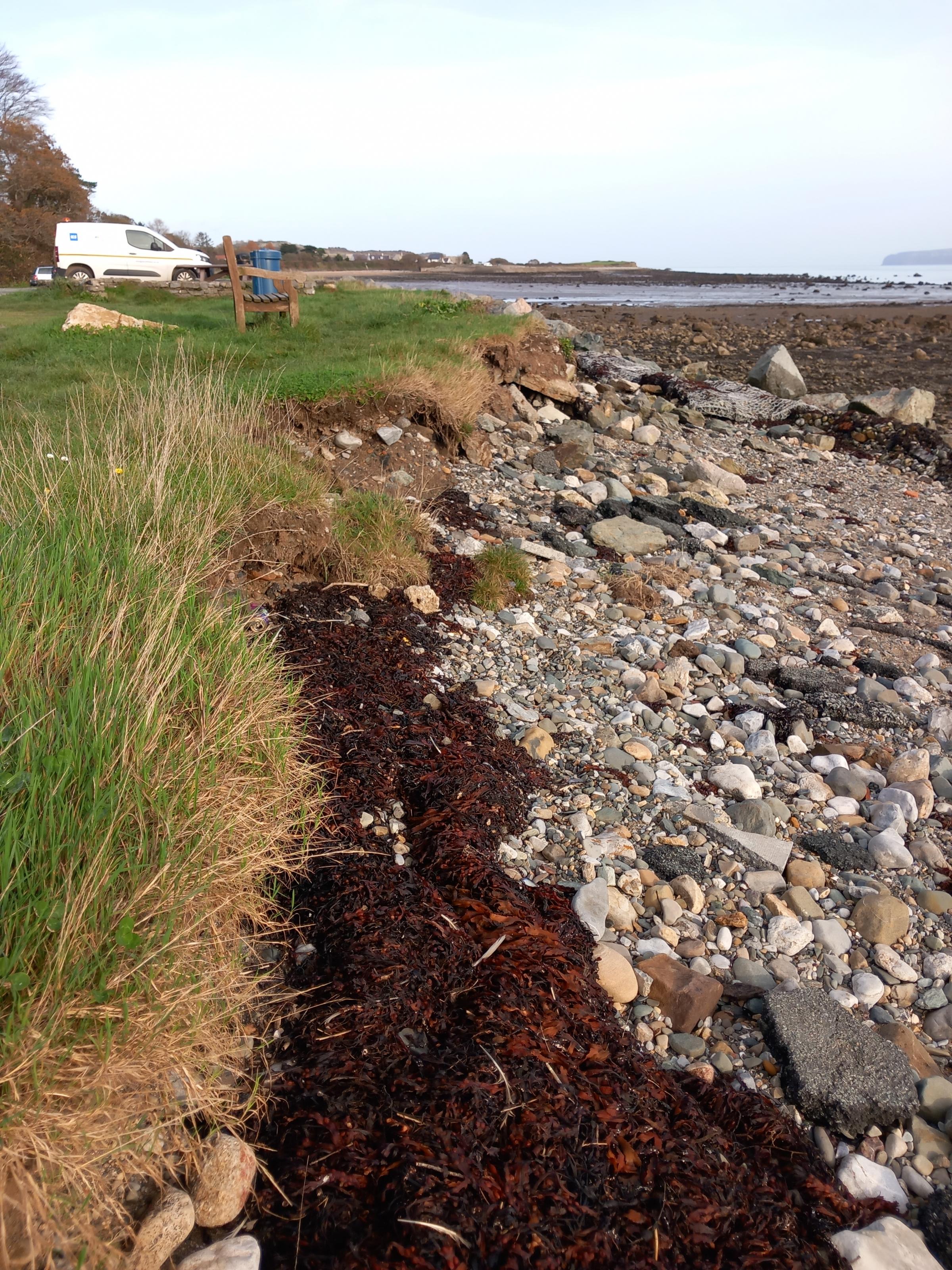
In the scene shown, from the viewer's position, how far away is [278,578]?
16.0ft

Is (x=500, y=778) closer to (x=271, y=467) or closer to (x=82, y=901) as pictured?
(x=82, y=901)

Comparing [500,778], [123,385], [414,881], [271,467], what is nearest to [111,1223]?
[414,881]

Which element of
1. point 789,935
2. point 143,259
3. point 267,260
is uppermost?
point 143,259

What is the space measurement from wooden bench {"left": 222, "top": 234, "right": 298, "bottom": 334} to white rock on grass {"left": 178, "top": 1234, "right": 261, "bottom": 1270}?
413 inches

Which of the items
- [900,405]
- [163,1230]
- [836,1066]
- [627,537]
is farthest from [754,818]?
[900,405]

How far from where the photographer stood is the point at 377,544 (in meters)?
5.18

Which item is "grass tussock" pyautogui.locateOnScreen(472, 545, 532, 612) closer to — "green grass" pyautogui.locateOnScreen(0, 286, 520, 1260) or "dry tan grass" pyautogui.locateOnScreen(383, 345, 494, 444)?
"green grass" pyautogui.locateOnScreen(0, 286, 520, 1260)

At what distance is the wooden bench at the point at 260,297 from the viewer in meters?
10.9

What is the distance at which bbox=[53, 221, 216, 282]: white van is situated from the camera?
2058 centimetres

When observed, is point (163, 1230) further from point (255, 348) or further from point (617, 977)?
point (255, 348)

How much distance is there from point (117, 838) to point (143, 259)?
22.5m

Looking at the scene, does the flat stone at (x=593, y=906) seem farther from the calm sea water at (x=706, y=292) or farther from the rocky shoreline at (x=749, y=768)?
the calm sea water at (x=706, y=292)

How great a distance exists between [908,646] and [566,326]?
939cm

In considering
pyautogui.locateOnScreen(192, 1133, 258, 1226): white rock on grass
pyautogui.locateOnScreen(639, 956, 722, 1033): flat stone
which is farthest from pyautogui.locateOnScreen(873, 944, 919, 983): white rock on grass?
pyautogui.locateOnScreen(192, 1133, 258, 1226): white rock on grass
